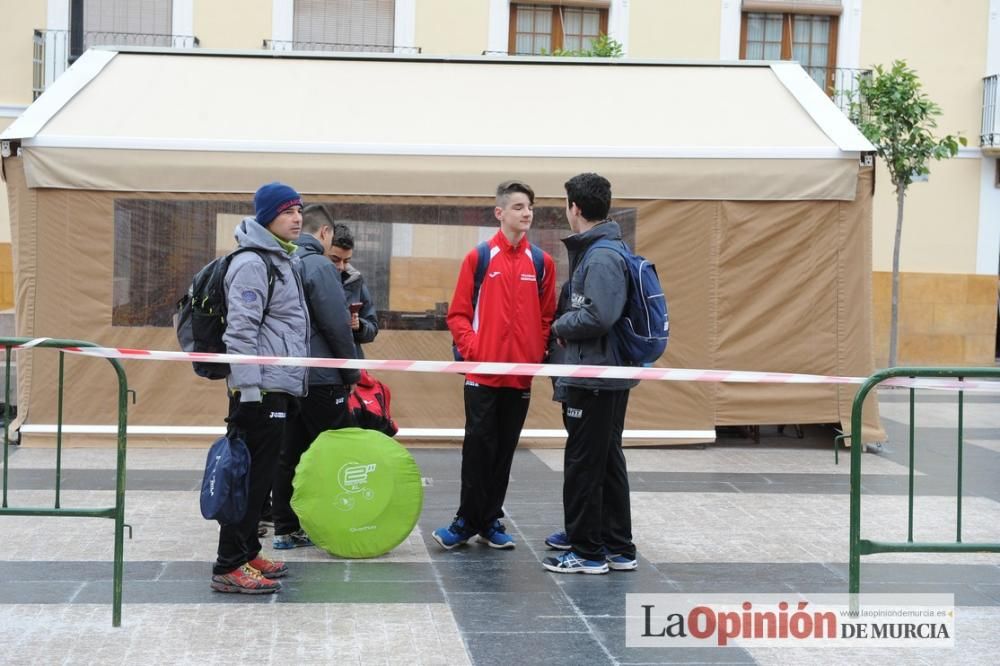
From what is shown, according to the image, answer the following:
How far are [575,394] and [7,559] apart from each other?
276 cm

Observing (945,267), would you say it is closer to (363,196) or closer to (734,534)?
(363,196)

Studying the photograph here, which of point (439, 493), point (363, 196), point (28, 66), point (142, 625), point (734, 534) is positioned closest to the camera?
point (142, 625)

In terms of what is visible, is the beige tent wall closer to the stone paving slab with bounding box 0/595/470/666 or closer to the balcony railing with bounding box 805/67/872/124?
the stone paving slab with bounding box 0/595/470/666

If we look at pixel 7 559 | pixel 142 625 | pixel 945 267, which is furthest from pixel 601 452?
pixel 945 267

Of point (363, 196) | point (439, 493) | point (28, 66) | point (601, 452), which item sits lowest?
point (439, 493)

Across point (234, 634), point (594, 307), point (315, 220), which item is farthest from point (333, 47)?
point (234, 634)

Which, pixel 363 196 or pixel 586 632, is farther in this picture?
pixel 363 196

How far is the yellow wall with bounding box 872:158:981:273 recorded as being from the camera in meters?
21.2

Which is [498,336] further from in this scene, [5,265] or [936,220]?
[936,220]

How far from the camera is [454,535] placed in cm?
655

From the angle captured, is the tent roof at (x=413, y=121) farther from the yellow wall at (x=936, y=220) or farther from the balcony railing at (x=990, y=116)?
the balcony railing at (x=990, y=116)

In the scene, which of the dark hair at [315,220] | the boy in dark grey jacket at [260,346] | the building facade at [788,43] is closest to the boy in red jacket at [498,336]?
the dark hair at [315,220]

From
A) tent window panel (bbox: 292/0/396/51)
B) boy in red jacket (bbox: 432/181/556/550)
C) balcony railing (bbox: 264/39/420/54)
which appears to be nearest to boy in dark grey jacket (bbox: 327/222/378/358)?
boy in red jacket (bbox: 432/181/556/550)

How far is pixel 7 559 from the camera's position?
6.11 meters
